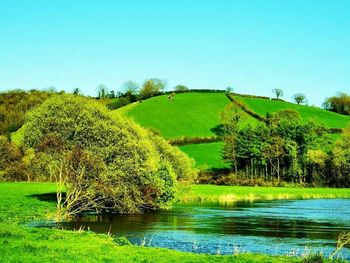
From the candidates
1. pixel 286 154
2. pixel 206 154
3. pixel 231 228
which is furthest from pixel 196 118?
pixel 231 228

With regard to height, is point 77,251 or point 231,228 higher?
point 77,251

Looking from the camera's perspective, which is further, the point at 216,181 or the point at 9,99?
the point at 9,99

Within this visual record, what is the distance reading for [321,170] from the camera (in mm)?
137375

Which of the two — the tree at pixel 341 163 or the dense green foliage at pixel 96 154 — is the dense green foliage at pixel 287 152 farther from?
the dense green foliage at pixel 96 154

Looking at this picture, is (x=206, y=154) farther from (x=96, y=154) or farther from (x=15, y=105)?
(x=96, y=154)

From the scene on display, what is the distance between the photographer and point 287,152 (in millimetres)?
142875

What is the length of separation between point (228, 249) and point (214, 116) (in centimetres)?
14946

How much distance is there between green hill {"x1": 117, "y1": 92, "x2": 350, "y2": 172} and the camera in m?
158

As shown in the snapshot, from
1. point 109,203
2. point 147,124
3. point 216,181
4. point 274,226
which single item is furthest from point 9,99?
point 274,226

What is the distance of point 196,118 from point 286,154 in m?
46.7

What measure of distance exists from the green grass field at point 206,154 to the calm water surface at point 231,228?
78506 mm

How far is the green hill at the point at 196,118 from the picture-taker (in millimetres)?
157875

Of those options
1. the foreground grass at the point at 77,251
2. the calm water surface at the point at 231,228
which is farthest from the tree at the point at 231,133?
the foreground grass at the point at 77,251

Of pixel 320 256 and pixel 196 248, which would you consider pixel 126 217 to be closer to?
pixel 196 248
